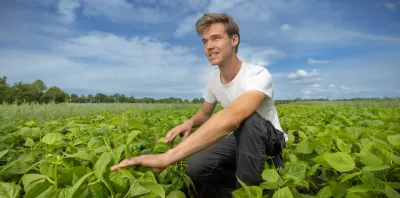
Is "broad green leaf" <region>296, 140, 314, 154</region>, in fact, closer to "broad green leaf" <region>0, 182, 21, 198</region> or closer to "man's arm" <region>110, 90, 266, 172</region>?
"man's arm" <region>110, 90, 266, 172</region>

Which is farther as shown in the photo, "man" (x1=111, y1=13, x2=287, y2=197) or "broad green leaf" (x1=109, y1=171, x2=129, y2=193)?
"man" (x1=111, y1=13, x2=287, y2=197)

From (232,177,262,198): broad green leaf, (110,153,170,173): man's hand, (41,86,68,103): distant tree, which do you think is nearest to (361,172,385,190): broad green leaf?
(232,177,262,198): broad green leaf

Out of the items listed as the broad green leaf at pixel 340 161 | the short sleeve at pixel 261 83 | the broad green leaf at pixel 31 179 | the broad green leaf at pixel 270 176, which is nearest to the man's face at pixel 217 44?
the short sleeve at pixel 261 83

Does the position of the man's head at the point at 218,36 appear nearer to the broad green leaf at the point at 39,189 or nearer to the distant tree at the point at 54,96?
the broad green leaf at the point at 39,189

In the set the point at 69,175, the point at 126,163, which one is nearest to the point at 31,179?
the point at 69,175

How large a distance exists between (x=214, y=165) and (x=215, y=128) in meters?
0.79

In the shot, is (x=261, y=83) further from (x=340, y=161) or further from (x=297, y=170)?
(x=340, y=161)

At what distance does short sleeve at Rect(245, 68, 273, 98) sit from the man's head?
1.61ft

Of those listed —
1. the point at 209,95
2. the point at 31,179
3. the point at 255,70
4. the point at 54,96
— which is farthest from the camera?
the point at 54,96

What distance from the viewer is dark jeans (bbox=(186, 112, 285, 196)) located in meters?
2.06

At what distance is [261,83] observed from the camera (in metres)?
2.21

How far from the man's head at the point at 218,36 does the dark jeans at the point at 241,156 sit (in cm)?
79

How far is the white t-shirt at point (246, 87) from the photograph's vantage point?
223cm

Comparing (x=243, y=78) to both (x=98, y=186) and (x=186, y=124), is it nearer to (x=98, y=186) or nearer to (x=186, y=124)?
(x=186, y=124)
